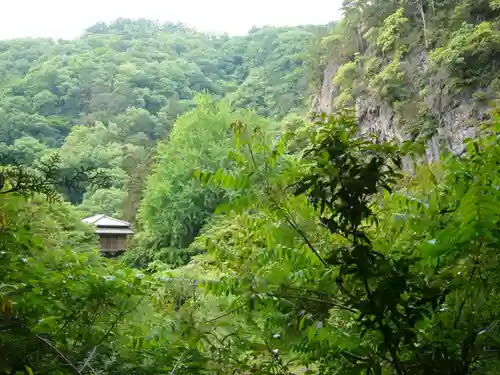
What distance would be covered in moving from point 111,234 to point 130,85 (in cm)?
4232

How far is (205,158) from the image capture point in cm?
2138

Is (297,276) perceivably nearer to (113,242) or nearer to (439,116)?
(439,116)

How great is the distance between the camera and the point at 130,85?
192ft

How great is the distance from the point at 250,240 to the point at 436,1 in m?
16.0

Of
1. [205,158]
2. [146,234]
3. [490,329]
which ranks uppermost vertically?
[490,329]

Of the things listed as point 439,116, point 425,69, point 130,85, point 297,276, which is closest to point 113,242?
point 439,116

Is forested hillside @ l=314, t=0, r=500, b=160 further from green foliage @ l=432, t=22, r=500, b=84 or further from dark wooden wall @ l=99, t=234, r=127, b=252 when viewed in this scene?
dark wooden wall @ l=99, t=234, r=127, b=252

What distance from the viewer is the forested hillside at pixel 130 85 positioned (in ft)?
118

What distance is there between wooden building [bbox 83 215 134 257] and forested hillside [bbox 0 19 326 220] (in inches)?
247

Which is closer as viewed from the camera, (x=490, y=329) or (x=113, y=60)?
(x=490, y=329)

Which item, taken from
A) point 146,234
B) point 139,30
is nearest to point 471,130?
point 146,234

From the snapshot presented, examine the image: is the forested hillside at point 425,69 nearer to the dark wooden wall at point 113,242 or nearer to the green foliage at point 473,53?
the green foliage at point 473,53

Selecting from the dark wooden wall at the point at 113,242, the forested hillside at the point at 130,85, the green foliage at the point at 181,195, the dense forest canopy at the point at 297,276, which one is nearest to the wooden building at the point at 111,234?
the dark wooden wall at the point at 113,242

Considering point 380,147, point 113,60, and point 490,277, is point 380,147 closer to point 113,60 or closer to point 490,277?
point 490,277
